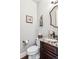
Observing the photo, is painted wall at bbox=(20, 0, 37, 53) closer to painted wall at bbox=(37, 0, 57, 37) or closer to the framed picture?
the framed picture

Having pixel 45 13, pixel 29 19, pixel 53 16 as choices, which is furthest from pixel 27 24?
pixel 53 16

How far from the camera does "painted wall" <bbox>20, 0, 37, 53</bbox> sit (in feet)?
12.0

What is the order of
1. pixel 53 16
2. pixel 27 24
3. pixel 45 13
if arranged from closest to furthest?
pixel 53 16 → pixel 45 13 → pixel 27 24


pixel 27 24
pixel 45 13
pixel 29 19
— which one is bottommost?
pixel 27 24

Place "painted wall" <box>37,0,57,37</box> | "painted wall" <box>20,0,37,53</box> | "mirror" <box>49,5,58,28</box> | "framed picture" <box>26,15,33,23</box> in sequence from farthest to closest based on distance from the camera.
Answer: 1. "framed picture" <box>26,15,33,23</box>
2. "painted wall" <box>20,0,37,53</box>
3. "painted wall" <box>37,0,57,37</box>
4. "mirror" <box>49,5,58,28</box>

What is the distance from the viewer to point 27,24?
3.94m

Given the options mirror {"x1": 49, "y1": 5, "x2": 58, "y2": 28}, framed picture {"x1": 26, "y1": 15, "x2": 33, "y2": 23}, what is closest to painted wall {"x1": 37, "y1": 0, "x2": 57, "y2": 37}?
mirror {"x1": 49, "y1": 5, "x2": 58, "y2": 28}

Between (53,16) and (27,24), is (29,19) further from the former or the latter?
(53,16)
